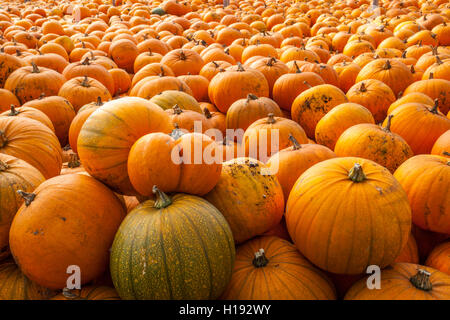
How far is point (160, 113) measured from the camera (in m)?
1.89

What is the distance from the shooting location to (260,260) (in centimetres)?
182

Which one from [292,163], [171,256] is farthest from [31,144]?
[292,163]

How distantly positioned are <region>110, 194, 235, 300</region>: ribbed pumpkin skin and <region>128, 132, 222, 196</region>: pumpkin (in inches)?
5.9

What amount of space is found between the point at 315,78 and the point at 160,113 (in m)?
2.82

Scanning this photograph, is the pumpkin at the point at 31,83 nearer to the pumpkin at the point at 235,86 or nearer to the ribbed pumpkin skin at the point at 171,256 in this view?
the pumpkin at the point at 235,86

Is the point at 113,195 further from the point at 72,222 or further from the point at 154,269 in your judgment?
the point at 154,269

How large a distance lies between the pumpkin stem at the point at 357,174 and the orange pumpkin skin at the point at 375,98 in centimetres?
229

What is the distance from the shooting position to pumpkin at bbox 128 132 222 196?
5.26ft

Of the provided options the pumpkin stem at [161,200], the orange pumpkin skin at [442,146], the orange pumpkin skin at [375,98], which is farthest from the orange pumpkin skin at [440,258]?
the orange pumpkin skin at [375,98]

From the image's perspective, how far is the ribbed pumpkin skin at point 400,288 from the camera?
1.56 metres

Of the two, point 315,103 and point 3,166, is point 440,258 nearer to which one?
point 315,103

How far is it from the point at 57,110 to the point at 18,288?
217 centimetres

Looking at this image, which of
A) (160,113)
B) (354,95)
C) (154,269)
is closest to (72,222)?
(154,269)
